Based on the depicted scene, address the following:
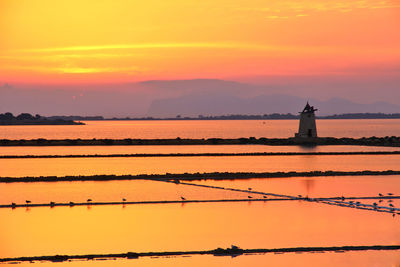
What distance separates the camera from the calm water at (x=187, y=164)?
28734 millimetres

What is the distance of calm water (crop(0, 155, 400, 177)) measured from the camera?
2873 centimetres

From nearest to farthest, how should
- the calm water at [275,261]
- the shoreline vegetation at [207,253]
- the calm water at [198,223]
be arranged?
the calm water at [275,261] < the shoreline vegetation at [207,253] < the calm water at [198,223]

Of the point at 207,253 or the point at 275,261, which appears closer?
the point at 275,261

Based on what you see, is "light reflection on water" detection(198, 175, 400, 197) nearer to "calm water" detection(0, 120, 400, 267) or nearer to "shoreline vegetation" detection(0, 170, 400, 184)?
"calm water" detection(0, 120, 400, 267)

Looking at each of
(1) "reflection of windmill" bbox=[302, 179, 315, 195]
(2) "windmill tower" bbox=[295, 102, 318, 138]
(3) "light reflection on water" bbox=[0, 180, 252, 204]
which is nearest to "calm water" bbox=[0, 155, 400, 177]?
(3) "light reflection on water" bbox=[0, 180, 252, 204]

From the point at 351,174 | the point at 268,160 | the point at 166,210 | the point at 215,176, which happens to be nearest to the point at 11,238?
the point at 166,210

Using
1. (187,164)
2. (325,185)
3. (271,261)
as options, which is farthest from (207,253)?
(187,164)

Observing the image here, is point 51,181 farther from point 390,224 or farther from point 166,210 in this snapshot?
point 390,224

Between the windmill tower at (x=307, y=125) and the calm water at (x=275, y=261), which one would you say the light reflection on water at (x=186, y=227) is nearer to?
the calm water at (x=275, y=261)

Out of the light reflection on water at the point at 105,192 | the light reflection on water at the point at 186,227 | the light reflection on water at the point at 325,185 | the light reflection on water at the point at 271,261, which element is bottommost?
the light reflection on water at the point at 271,261

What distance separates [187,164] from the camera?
32875mm

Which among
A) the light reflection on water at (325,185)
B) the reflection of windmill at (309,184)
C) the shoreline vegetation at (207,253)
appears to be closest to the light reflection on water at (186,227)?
the shoreline vegetation at (207,253)

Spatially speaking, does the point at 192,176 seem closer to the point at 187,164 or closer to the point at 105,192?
the point at 105,192

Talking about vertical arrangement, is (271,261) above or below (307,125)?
below
